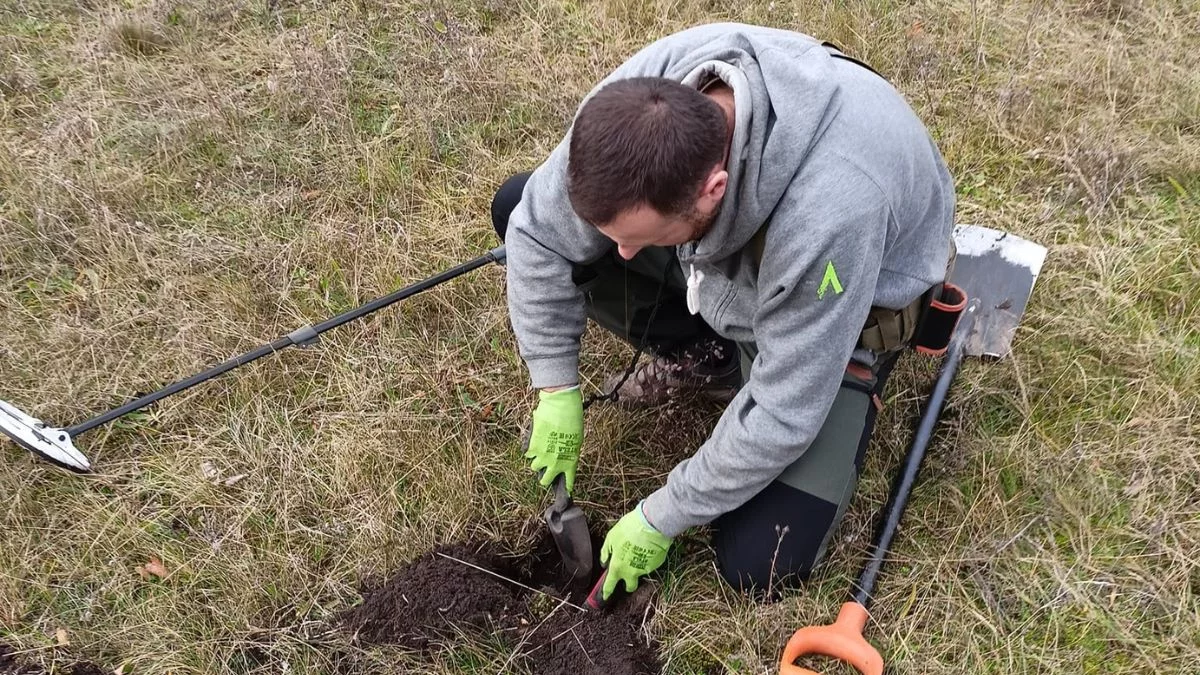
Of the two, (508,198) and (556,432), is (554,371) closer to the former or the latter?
(556,432)

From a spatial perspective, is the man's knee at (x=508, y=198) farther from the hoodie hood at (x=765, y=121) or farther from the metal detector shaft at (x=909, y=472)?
the metal detector shaft at (x=909, y=472)

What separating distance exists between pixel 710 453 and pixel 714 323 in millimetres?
427

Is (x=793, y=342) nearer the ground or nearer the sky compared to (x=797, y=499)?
nearer the sky

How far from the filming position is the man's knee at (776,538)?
2221mm

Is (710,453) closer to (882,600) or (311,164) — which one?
(882,600)

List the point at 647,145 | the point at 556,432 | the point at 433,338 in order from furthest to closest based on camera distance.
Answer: the point at 433,338 < the point at 556,432 < the point at 647,145

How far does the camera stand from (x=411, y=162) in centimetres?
365

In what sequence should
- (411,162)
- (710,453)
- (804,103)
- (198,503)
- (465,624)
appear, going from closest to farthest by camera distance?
1. (804,103)
2. (710,453)
3. (465,624)
4. (198,503)
5. (411,162)

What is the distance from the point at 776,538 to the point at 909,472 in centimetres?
55

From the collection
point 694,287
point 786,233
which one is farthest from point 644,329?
point 786,233

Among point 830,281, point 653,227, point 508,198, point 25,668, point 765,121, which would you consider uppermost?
point 765,121

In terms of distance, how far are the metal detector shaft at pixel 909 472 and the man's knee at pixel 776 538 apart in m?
0.16

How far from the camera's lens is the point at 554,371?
7.97 ft

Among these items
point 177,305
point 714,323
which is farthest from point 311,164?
point 714,323
